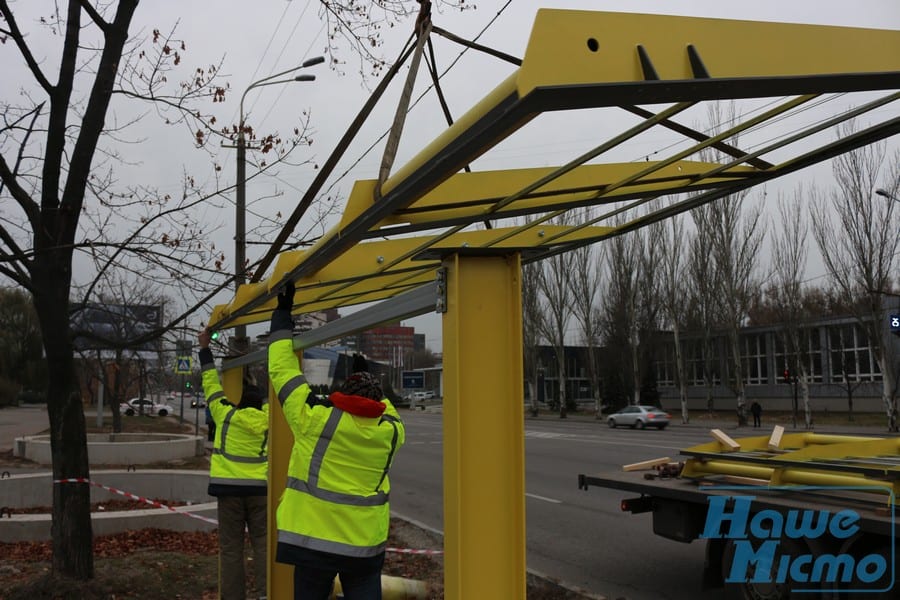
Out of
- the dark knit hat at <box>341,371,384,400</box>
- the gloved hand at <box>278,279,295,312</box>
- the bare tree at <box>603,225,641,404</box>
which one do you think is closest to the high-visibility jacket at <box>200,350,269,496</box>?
the gloved hand at <box>278,279,295,312</box>

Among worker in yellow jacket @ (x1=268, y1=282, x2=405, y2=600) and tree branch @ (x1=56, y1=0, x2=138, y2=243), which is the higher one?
tree branch @ (x1=56, y1=0, x2=138, y2=243)

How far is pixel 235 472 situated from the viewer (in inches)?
229

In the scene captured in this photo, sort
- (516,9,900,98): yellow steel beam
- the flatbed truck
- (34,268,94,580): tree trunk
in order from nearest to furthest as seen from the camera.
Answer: (516,9,900,98): yellow steel beam → the flatbed truck → (34,268,94,580): tree trunk

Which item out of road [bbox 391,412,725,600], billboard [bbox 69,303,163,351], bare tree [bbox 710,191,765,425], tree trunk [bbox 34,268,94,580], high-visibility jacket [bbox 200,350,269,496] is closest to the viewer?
high-visibility jacket [bbox 200,350,269,496]

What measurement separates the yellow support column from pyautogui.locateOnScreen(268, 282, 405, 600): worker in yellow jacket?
806 millimetres

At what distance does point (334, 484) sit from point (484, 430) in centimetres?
105

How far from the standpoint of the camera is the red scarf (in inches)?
136

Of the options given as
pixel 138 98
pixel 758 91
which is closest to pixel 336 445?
pixel 758 91

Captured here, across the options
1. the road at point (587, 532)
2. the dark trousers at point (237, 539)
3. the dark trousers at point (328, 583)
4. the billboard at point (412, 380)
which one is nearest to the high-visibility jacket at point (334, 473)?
the dark trousers at point (328, 583)

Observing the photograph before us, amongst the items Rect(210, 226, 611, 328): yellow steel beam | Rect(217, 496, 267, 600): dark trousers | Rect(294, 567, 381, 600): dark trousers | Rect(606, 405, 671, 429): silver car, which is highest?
Rect(210, 226, 611, 328): yellow steel beam

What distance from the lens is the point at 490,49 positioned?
327cm

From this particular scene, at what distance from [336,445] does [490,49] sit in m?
1.96

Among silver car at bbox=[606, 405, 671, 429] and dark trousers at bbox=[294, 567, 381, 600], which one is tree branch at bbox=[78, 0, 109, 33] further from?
silver car at bbox=[606, 405, 671, 429]

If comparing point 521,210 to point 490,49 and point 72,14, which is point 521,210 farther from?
point 72,14
